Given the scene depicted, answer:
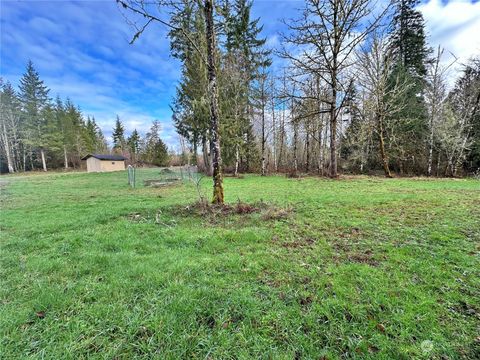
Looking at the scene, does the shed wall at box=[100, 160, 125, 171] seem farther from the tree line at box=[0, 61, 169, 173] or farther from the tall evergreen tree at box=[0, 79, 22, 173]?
the tall evergreen tree at box=[0, 79, 22, 173]

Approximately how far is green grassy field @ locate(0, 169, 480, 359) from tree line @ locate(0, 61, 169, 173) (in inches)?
1507

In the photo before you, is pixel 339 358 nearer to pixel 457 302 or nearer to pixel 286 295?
pixel 286 295

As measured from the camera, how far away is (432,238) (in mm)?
3863

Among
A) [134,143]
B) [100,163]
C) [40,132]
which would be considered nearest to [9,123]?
[40,132]

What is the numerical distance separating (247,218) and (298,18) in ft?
43.0

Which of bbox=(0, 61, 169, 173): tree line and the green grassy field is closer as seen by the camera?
the green grassy field

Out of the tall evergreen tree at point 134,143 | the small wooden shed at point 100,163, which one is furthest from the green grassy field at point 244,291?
the tall evergreen tree at point 134,143

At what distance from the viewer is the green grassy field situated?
6.08 ft

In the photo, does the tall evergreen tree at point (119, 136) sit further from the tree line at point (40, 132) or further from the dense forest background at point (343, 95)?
the dense forest background at point (343, 95)

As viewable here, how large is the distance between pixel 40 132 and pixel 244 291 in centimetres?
4354

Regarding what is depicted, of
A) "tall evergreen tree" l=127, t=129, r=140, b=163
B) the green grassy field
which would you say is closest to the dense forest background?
the green grassy field

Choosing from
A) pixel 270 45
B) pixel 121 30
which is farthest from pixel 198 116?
pixel 121 30

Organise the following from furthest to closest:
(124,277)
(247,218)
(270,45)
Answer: (270,45)
(247,218)
(124,277)

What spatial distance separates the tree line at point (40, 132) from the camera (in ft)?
102
